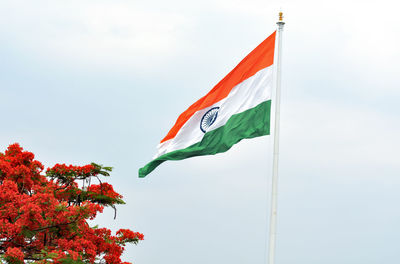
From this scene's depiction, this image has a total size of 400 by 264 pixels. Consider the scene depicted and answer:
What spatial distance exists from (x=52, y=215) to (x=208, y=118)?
421cm

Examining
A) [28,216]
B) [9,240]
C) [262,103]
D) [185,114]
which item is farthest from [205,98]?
[9,240]

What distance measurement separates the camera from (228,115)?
1148 centimetres

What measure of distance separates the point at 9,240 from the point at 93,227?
9.06 feet

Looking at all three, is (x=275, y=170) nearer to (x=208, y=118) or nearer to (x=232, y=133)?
(x=232, y=133)

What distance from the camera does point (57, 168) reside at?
654 inches

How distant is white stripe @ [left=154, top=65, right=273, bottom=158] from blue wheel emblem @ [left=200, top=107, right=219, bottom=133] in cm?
8

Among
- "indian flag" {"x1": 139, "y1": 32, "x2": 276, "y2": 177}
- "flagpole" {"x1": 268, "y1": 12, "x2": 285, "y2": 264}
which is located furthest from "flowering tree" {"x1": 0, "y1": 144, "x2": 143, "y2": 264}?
"flagpole" {"x1": 268, "y1": 12, "x2": 285, "y2": 264}

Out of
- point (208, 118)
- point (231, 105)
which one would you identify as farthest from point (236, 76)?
point (208, 118)

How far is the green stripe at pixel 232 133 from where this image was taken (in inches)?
423

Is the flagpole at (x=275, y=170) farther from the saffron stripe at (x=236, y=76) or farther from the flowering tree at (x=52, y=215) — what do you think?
the flowering tree at (x=52, y=215)

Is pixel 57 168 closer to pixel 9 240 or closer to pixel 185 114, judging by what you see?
pixel 9 240

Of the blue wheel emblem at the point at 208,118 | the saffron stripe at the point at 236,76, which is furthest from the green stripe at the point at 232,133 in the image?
the saffron stripe at the point at 236,76

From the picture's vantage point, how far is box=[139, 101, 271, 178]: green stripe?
10742 millimetres

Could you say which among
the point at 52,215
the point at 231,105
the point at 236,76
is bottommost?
the point at 52,215
